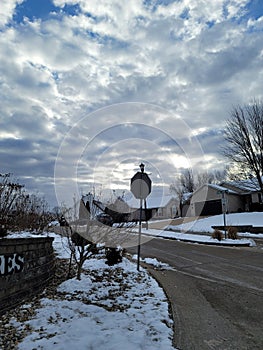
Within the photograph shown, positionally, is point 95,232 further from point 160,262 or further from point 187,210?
point 187,210

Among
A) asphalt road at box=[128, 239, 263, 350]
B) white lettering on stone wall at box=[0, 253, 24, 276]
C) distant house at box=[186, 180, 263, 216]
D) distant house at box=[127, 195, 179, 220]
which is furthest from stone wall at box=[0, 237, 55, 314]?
distant house at box=[127, 195, 179, 220]

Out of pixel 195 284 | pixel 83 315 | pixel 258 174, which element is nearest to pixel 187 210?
pixel 258 174

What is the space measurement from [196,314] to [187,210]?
45550 millimetres

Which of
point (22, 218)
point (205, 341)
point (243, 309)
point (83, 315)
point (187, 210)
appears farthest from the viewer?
point (187, 210)

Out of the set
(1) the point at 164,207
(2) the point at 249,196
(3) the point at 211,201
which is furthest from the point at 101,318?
(1) the point at 164,207

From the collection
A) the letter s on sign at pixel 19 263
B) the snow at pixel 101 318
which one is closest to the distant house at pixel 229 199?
the snow at pixel 101 318

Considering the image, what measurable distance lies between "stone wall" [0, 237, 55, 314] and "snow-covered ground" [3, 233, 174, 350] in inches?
12.5

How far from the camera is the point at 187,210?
49.2m

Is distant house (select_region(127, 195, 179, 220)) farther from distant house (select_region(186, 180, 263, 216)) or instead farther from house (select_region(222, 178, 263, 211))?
house (select_region(222, 178, 263, 211))

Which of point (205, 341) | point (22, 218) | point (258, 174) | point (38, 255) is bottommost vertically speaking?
point (205, 341)

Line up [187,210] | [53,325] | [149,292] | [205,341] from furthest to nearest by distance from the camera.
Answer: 1. [187,210]
2. [149,292]
3. [53,325]
4. [205,341]

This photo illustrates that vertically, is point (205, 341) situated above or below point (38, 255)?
below

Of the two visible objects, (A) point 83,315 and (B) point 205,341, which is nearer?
(B) point 205,341

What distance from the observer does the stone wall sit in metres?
4.26
